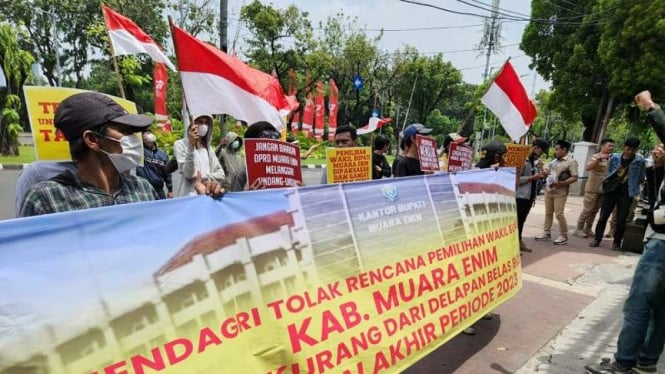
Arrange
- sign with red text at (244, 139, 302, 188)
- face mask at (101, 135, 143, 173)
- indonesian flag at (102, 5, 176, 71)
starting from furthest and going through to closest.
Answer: indonesian flag at (102, 5, 176, 71) < sign with red text at (244, 139, 302, 188) < face mask at (101, 135, 143, 173)

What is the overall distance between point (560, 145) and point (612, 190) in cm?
110

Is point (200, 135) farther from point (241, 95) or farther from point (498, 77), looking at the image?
point (498, 77)

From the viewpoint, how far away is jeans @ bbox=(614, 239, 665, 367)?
8.93ft

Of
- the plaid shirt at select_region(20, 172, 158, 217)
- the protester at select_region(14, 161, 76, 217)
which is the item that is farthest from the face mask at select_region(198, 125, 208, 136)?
the plaid shirt at select_region(20, 172, 158, 217)

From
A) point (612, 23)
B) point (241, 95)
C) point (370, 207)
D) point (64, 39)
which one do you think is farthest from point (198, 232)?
point (64, 39)

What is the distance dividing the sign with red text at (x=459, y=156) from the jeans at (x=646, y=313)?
1747 mm

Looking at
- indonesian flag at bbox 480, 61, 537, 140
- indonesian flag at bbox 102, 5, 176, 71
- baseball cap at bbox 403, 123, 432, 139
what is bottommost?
baseball cap at bbox 403, 123, 432, 139

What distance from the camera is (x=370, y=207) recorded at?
96.3 inches

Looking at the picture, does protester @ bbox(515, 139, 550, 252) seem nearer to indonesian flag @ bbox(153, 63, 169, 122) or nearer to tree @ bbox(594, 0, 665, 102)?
tree @ bbox(594, 0, 665, 102)

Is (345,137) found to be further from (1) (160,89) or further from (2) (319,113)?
(2) (319,113)

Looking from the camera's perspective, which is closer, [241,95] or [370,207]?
[370,207]

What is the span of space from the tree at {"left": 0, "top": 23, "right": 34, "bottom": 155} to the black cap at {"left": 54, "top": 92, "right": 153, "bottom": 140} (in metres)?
17.0

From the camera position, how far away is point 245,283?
71.0 inches

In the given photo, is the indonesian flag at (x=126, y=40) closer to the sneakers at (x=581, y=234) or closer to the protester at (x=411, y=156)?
the protester at (x=411, y=156)
